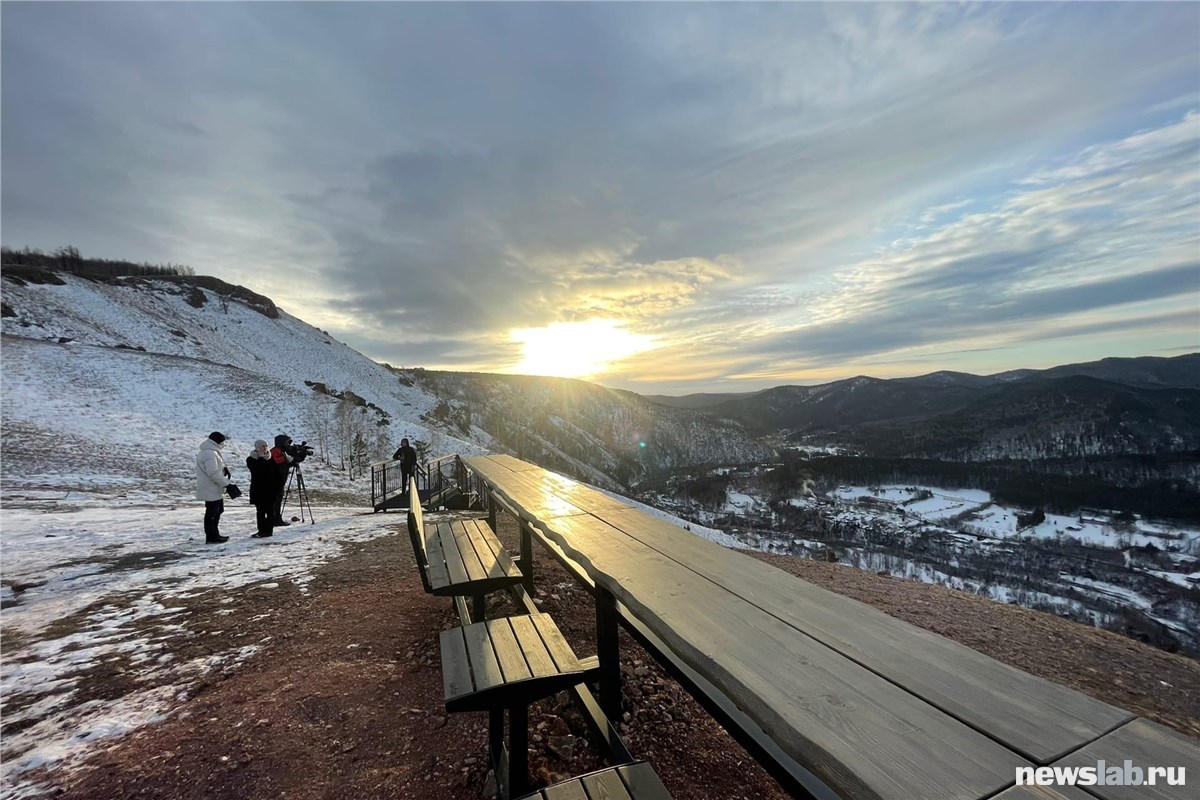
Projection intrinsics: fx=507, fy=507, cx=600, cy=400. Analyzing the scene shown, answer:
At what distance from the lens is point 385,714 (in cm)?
329

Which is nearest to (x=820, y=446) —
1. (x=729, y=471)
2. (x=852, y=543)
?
(x=729, y=471)

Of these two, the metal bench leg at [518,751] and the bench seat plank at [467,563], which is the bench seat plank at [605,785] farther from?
the bench seat plank at [467,563]

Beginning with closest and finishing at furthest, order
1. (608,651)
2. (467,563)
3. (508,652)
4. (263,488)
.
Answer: (508,652) → (608,651) → (467,563) → (263,488)

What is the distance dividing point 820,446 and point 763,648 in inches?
8497

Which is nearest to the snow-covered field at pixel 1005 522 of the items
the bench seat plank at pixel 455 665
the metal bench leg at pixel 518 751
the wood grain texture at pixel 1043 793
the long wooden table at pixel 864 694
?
the long wooden table at pixel 864 694

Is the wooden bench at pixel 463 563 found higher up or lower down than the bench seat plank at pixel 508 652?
higher up

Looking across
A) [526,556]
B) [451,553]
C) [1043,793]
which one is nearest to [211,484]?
[526,556]

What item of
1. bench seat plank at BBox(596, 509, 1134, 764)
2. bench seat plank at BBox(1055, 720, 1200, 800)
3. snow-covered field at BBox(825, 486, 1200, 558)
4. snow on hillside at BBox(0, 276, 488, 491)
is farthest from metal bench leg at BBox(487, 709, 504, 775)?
snow-covered field at BBox(825, 486, 1200, 558)

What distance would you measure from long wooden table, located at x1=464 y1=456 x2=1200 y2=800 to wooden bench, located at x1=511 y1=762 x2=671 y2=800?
392 mm

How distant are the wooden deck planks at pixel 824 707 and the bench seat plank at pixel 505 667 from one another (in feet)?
1.76

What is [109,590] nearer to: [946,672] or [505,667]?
[505,667]

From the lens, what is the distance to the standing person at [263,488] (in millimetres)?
8188

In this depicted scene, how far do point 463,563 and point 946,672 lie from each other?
3.01 meters
